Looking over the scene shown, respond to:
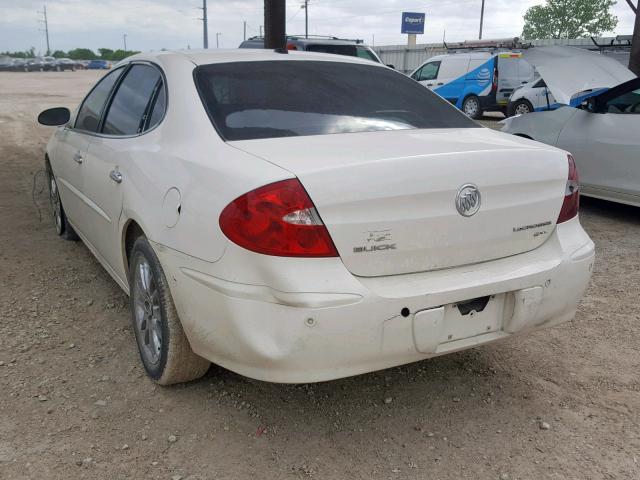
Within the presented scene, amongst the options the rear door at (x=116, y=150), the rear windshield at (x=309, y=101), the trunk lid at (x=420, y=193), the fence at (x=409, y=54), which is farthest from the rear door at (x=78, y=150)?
the fence at (x=409, y=54)

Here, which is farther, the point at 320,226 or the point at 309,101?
the point at 309,101

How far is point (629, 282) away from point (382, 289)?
9.40 ft

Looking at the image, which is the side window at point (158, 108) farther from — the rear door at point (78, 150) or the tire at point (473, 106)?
the tire at point (473, 106)

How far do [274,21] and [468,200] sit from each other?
6385 mm

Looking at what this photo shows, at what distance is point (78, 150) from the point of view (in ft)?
12.2

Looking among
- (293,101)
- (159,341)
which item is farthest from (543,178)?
(159,341)

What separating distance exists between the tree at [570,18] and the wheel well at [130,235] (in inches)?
2706

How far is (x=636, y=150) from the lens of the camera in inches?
222

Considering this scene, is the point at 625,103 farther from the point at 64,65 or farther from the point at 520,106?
the point at 64,65

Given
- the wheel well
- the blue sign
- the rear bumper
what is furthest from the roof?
the blue sign

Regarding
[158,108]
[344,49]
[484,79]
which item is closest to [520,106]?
[484,79]

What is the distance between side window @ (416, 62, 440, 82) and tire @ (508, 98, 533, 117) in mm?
3356

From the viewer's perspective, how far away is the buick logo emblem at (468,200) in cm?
227

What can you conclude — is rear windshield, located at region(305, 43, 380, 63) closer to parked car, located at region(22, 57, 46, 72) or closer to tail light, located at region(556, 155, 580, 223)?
tail light, located at region(556, 155, 580, 223)
